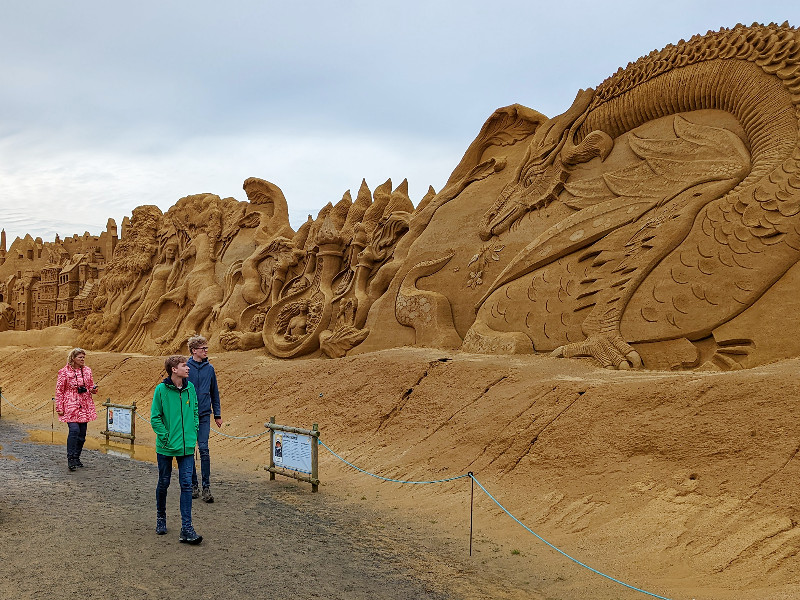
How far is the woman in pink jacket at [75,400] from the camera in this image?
24.5 feet

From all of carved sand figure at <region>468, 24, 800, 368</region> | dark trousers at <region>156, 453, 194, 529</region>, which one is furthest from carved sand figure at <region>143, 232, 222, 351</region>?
dark trousers at <region>156, 453, 194, 529</region>

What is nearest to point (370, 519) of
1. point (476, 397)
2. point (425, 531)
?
point (425, 531)

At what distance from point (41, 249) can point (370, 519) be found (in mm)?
23271

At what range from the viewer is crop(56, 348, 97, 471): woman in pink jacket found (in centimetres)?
748

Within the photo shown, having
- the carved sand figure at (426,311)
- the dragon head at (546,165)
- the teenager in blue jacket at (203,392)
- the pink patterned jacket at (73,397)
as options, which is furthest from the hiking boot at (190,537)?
the dragon head at (546,165)

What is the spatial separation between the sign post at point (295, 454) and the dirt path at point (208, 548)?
172 mm

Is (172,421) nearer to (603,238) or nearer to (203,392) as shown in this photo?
(203,392)

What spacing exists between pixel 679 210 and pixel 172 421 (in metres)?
5.88

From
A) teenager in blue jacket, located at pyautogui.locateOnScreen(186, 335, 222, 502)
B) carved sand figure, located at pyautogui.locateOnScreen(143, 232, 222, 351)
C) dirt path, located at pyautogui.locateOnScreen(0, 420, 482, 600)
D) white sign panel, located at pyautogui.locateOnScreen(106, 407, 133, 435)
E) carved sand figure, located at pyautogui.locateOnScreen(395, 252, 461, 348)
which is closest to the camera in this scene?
dirt path, located at pyautogui.locateOnScreen(0, 420, 482, 600)

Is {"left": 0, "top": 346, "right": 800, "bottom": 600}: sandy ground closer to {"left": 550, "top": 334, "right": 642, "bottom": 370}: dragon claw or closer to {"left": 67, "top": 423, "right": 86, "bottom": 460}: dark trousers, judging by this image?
{"left": 550, "top": 334, "right": 642, "bottom": 370}: dragon claw

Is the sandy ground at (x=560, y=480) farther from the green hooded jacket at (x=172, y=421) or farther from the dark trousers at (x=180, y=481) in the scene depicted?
the green hooded jacket at (x=172, y=421)

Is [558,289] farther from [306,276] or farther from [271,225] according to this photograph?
[271,225]

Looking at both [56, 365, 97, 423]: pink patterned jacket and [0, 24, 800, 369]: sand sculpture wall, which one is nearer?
[0, 24, 800, 369]: sand sculpture wall

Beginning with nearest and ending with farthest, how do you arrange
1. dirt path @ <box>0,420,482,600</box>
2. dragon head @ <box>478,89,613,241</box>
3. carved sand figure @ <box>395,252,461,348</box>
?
dirt path @ <box>0,420,482,600</box> → dragon head @ <box>478,89,613,241</box> → carved sand figure @ <box>395,252,461,348</box>
